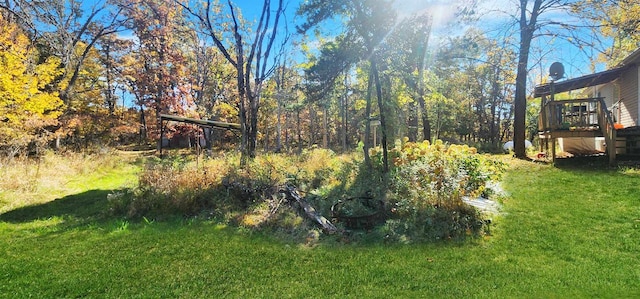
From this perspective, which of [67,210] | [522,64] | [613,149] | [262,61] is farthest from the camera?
[262,61]

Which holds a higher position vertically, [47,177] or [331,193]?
[47,177]

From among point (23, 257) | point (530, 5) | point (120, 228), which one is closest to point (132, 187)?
point (120, 228)

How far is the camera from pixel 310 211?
5.79 meters

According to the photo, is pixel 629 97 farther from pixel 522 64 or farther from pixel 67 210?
pixel 67 210

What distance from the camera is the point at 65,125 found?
1590 centimetres

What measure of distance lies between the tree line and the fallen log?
2887 mm

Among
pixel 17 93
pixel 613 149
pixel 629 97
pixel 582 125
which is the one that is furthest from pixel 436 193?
pixel 17 93

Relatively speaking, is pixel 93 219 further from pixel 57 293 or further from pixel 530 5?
pixel 530 5

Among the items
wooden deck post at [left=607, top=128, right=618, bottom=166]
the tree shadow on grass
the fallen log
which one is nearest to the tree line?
the fallen log

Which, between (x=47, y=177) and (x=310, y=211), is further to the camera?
(x=47, y=177)

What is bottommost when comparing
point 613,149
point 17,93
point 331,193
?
point 331,193

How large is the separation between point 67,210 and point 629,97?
16.2 metres

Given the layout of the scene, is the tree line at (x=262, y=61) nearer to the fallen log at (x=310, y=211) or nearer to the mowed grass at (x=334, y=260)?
the fallen log at (x=310, y=211)

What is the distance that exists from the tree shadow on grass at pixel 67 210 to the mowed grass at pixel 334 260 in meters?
0.54
